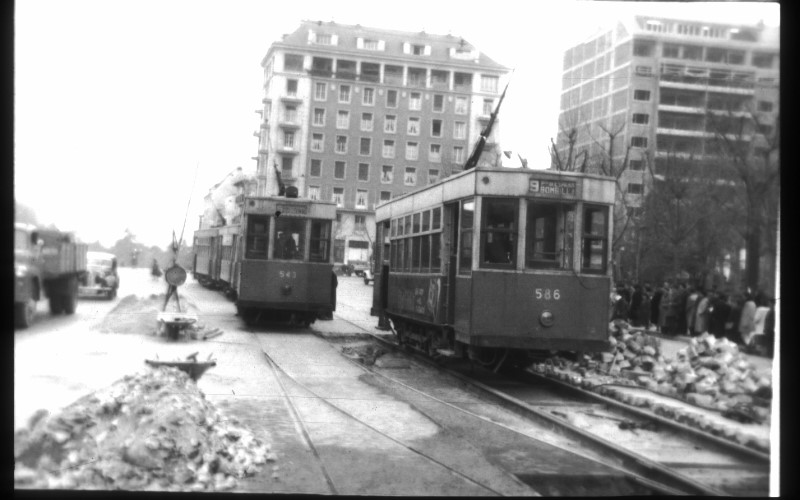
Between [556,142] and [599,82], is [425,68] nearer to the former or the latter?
[599,82]

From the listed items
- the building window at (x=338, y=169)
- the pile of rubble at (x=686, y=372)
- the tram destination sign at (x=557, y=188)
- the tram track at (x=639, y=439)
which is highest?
the building window at (x=338, y=169)

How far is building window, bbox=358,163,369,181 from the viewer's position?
10266 millimetres

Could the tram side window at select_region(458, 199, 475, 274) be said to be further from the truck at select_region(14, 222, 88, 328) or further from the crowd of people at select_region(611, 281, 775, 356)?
the truck at select_region(14, 222, 88, 328)

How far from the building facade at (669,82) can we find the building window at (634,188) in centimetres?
2

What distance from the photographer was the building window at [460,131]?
10625mm

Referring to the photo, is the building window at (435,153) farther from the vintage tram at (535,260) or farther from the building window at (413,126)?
the building window at (413,126)

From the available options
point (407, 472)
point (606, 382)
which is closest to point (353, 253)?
point (606, 382)

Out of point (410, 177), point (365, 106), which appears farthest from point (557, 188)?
point (365, 106)

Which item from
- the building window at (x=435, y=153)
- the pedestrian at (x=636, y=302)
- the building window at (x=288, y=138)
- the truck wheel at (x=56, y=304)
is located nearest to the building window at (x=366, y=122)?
the building window at (x=288, y=138)

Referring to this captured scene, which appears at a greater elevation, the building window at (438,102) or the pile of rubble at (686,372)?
the building window at (438,102)

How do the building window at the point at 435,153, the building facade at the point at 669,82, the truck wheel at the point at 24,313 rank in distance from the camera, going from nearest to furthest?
the truck wheel at the point at 24,313, the building facade at the point at 669,82, the building window at the point at 435,153

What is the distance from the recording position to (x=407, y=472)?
21.7 feet

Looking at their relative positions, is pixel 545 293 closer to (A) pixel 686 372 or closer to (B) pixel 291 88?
(A) pixel 686 372

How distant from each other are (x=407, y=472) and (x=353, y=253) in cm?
978
